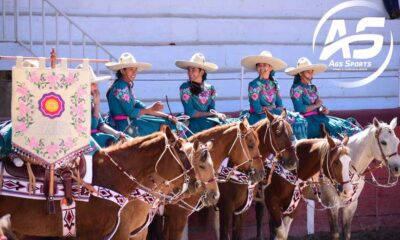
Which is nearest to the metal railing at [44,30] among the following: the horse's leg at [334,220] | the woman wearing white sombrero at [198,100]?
the woman wearing white sombrero at [198,100]

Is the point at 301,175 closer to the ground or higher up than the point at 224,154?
closer to the ground

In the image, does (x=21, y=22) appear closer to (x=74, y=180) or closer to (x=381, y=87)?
(x=74, y=180)

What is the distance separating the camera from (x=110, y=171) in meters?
8.98

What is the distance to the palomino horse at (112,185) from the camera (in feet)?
28.6

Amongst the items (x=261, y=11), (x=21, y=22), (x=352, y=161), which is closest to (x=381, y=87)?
(x=261, y=11)

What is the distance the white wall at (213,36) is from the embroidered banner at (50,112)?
192 inches

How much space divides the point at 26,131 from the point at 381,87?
9.96m

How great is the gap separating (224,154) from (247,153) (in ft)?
0.85

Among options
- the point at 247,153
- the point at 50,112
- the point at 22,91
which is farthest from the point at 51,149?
the point at 247,153

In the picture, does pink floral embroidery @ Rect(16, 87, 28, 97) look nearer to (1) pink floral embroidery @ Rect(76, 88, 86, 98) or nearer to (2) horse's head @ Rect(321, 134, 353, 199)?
(1) pink floral embroidery @ Rect(76, 88, 86, 98)

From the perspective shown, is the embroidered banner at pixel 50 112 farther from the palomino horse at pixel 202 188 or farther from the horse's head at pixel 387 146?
the horse's head at pixel 387 146

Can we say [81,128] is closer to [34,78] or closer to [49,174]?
[49,174]

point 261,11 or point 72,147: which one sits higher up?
point 261,11

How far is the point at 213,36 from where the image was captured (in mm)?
15586
